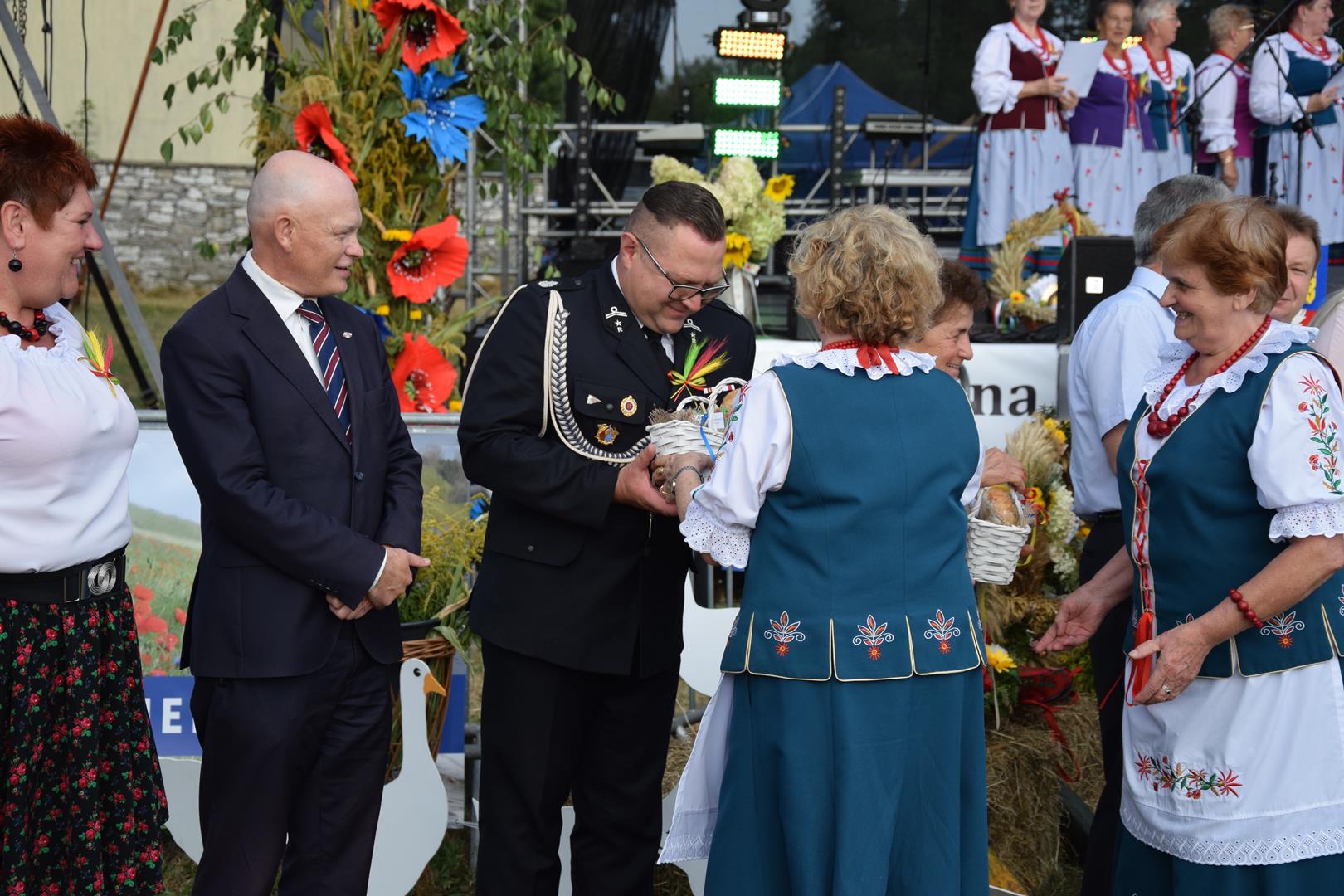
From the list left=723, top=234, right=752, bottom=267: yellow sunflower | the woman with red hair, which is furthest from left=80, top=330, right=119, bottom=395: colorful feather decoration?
left=723, top=234, right=752, bottom=267: yellow sunflower

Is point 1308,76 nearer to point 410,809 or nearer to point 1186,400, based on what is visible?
point 1186,400

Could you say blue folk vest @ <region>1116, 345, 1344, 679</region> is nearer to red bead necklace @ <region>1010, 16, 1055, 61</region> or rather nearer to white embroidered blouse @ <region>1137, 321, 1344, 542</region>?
white embroidered blouse @ <region>1137, 321, 1344, 542</region>

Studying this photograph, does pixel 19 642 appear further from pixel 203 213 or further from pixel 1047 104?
pixel 203 213

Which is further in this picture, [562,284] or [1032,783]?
[1032,783]

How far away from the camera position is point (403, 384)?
162 inches

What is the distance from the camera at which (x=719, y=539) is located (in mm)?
2293

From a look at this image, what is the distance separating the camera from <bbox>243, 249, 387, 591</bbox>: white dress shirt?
257 cm

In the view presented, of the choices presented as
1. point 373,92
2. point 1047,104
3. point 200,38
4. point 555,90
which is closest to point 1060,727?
point 373,92

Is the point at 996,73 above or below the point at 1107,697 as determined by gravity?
above

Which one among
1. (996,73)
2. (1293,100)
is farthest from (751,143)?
(1293,100)

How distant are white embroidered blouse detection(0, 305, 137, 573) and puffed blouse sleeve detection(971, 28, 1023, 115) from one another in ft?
19.1

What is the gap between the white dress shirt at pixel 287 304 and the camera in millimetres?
2566

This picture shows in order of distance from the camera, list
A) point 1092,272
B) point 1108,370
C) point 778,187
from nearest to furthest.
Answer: point 1108,370 < point 1092,272 < point 778,187

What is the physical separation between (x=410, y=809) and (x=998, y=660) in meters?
1.74
